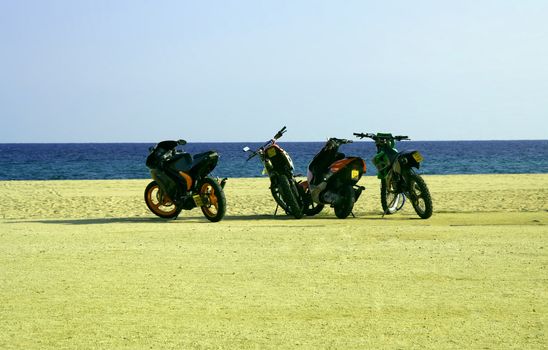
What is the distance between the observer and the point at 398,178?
48.8 ft

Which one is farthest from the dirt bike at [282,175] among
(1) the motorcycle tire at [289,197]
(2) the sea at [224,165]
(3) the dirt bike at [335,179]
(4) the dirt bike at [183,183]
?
→ (2) the sea at [224,165]

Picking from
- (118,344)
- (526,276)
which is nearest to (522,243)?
(526,276)

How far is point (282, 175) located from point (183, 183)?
62.8 inches

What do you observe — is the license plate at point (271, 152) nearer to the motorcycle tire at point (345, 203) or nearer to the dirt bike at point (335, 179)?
the dirt bike at point (335, 179)

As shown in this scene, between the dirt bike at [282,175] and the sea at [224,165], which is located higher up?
the dirt bike at [282,175]

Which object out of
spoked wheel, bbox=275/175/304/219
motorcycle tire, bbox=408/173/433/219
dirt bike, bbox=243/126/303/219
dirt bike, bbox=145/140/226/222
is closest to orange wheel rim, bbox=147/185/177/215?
dirt bike, bbox=145/140/226/222

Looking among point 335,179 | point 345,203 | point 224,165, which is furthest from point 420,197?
point 224,165

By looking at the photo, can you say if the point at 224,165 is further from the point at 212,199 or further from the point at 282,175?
the point at 212,199

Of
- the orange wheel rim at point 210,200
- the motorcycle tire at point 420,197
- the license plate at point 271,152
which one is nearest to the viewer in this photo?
the orange wheel rim at point 210,200

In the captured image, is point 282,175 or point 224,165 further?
point 224,165

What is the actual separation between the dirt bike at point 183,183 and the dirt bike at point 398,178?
278 centimetres

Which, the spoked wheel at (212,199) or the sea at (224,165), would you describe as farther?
the sea at (224,165)

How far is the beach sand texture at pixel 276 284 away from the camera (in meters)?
6.18

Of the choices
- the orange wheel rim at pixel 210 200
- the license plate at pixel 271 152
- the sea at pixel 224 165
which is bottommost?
the sea at pixel 224 165
